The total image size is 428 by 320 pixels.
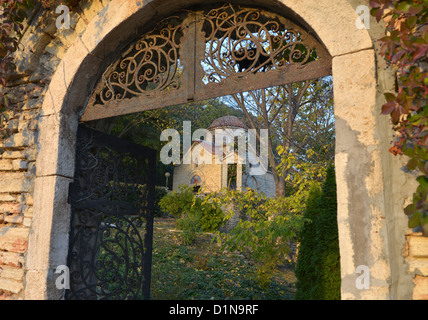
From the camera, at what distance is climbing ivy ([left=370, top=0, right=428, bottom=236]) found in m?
1.66

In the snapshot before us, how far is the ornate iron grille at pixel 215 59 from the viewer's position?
2.44 m

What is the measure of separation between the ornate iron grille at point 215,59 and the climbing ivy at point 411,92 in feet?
1.69

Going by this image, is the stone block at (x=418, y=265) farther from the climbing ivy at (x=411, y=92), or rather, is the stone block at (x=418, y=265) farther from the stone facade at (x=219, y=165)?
the stone facade at (x=219, y=165)

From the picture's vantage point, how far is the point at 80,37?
311 centimetres

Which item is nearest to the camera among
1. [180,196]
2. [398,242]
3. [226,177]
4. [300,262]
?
[398,242]

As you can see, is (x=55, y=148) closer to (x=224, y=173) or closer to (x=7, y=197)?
(x=7, y=197)

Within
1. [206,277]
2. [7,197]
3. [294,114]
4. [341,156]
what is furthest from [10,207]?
[294,114]

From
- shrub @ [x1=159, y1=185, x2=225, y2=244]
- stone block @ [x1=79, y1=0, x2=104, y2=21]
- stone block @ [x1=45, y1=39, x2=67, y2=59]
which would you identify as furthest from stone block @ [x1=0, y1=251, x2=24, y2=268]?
shrub @ [x1=159, y1=185, x2=225, y2=244]

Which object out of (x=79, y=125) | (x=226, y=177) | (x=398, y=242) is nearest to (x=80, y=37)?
(x=79, y=125)

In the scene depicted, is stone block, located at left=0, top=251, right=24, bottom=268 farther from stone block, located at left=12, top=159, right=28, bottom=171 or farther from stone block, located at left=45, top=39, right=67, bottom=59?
stone block, located at left=45, top=39, right=67, bottom=59

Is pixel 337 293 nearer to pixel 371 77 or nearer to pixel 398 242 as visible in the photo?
pixel 398 242

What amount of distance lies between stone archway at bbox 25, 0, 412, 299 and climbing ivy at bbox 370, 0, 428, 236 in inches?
5.8
